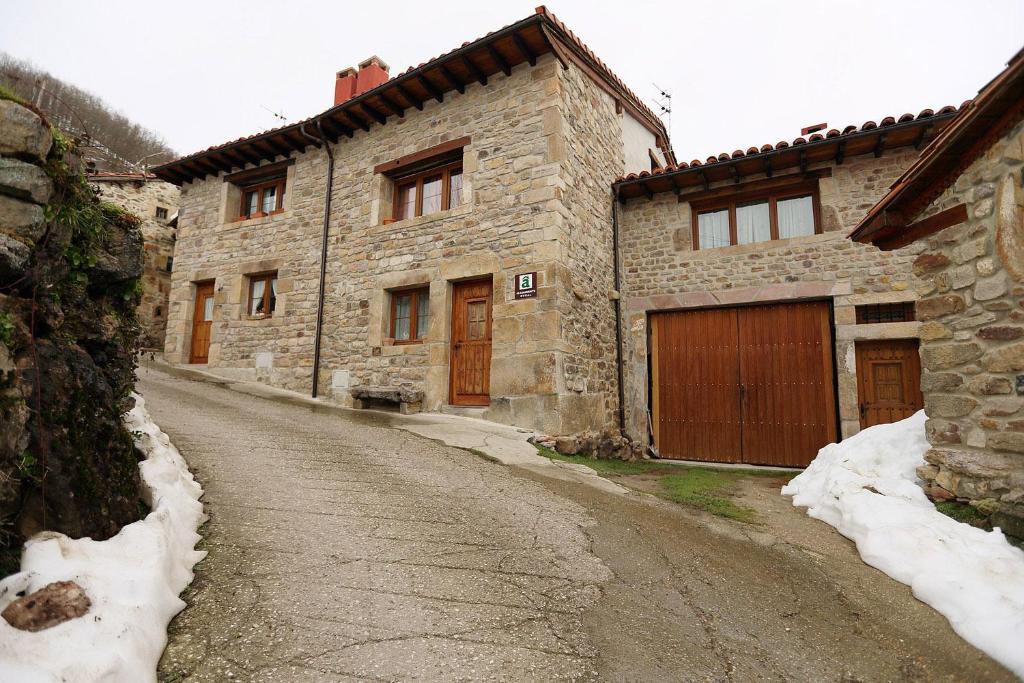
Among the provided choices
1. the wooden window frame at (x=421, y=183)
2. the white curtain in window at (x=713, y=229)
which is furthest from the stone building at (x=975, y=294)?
the wooden window frame at (x=421, y=183)

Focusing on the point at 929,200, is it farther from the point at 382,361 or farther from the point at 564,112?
the point at 382,361

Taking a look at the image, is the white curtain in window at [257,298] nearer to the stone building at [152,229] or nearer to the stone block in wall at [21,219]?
the stone building at [152,229]

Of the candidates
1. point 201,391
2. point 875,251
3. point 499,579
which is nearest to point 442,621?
point 499,579

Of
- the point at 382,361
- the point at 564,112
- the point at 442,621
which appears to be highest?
the point at 564,112

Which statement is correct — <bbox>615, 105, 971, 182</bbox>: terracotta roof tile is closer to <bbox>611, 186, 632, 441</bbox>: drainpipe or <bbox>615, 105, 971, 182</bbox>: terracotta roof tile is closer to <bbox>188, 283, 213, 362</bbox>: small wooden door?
<bbox>611, 186, 632, 441</bbox>: drainpipe

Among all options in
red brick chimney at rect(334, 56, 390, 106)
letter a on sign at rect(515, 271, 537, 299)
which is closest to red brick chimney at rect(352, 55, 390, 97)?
red brick chimney at rect(334, 56, 390, 106)

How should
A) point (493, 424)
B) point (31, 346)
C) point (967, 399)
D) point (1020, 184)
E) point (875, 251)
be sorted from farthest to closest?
point (875, 251), point (493, 424), point (967, 399), point (1020, 184), point (31, 346)

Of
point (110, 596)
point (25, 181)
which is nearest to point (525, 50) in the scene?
point (25, 181)

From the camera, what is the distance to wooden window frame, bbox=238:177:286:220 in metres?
9.95

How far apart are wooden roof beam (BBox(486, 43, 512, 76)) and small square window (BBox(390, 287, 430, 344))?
11.4 ft

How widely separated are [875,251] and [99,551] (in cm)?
868

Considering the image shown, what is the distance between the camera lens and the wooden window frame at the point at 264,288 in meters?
9.45

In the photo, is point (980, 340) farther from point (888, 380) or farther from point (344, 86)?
point (344, 86)

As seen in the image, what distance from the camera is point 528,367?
6535 mm
